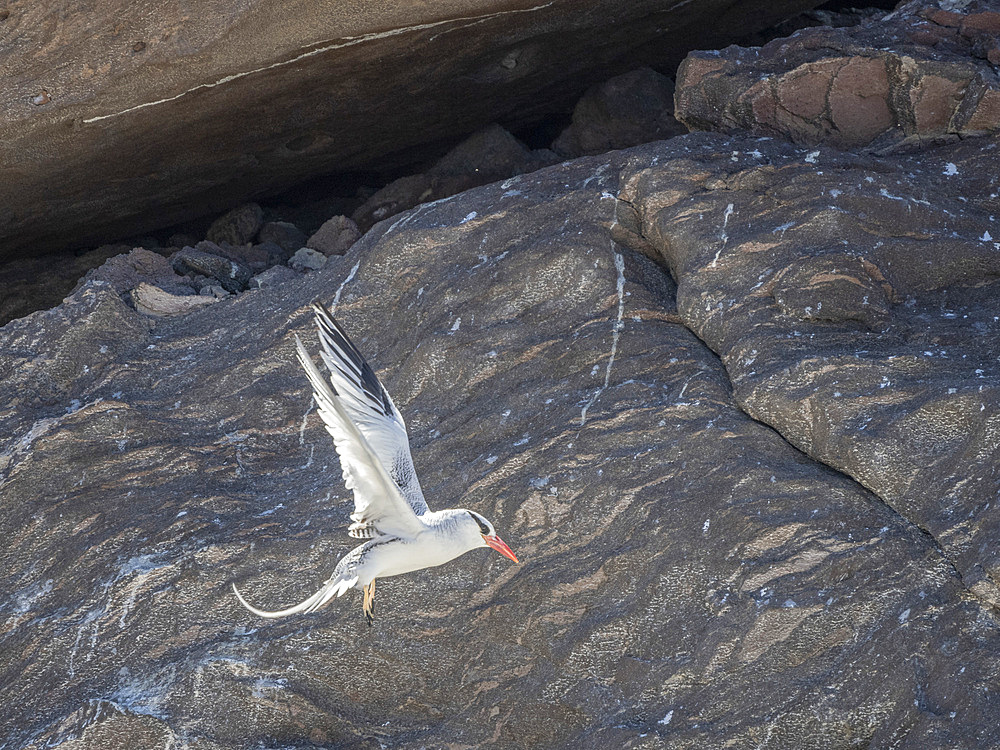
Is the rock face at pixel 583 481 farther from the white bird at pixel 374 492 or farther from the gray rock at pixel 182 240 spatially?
the gray rock at pixel 182 240

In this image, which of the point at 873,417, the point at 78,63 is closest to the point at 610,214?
the point at 873,417

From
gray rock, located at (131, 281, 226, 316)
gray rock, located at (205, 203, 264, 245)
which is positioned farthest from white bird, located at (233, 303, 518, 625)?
gray rock, located at (205, 203, 264, 245)

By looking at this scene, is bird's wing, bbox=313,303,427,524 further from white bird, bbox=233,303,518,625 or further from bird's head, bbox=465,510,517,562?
bird's head, bbox=465,510,517,562

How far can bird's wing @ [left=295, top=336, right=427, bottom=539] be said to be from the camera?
135 inches

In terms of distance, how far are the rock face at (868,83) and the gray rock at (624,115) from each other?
122 centimetres

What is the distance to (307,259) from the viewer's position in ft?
22.7

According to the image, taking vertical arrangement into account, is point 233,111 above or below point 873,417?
above

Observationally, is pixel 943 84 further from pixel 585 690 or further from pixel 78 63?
pixel 78 63

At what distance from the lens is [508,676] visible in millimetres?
4414

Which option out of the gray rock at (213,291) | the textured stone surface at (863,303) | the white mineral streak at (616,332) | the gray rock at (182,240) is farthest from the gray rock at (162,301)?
the textured stone surface at (863,303)

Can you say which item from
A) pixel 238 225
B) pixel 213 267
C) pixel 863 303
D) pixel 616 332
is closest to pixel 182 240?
pixel 238 225

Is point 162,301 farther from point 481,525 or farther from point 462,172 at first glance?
point 481,525

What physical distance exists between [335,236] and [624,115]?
2098 mm

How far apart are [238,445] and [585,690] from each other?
217 centimetres
